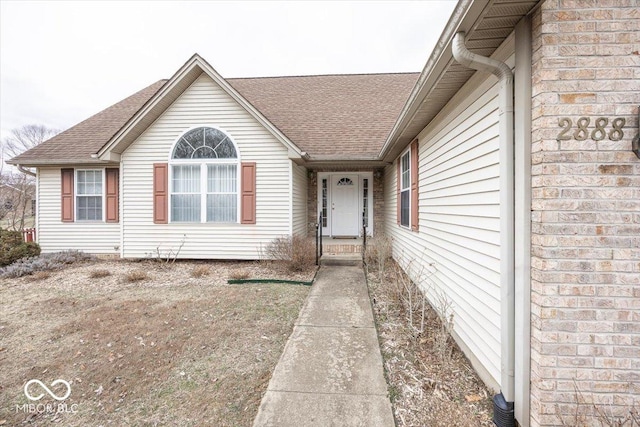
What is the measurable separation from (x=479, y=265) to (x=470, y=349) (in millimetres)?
913

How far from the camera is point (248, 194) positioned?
23.8 feet

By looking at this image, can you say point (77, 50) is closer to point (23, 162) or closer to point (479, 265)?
point (23, 162)

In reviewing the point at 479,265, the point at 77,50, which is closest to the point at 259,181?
the point at 479,265

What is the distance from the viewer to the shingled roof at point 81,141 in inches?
315

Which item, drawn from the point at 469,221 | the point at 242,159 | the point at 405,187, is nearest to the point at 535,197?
the point at 469,221

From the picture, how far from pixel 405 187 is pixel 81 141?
31.8 feet

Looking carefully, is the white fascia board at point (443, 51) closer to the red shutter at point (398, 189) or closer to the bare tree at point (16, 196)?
the red shutter at point (398, 189)

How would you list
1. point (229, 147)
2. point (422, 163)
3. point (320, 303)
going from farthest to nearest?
point (229, 147)
point (422, 163)
point (320, 303)

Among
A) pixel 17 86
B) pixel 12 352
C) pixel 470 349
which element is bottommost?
pixel 12 352

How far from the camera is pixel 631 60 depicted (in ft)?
5.71

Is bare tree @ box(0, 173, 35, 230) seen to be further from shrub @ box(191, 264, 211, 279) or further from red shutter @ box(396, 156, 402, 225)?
red shutter @ box(396, 156, 402, 225)

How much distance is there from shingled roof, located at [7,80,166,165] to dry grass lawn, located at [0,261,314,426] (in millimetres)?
3847

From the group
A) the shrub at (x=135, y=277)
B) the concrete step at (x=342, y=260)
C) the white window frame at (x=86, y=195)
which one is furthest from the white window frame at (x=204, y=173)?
the white window frame at (x=86, y=195)

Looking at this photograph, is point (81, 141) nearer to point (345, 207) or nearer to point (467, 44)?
point (345, 207)
